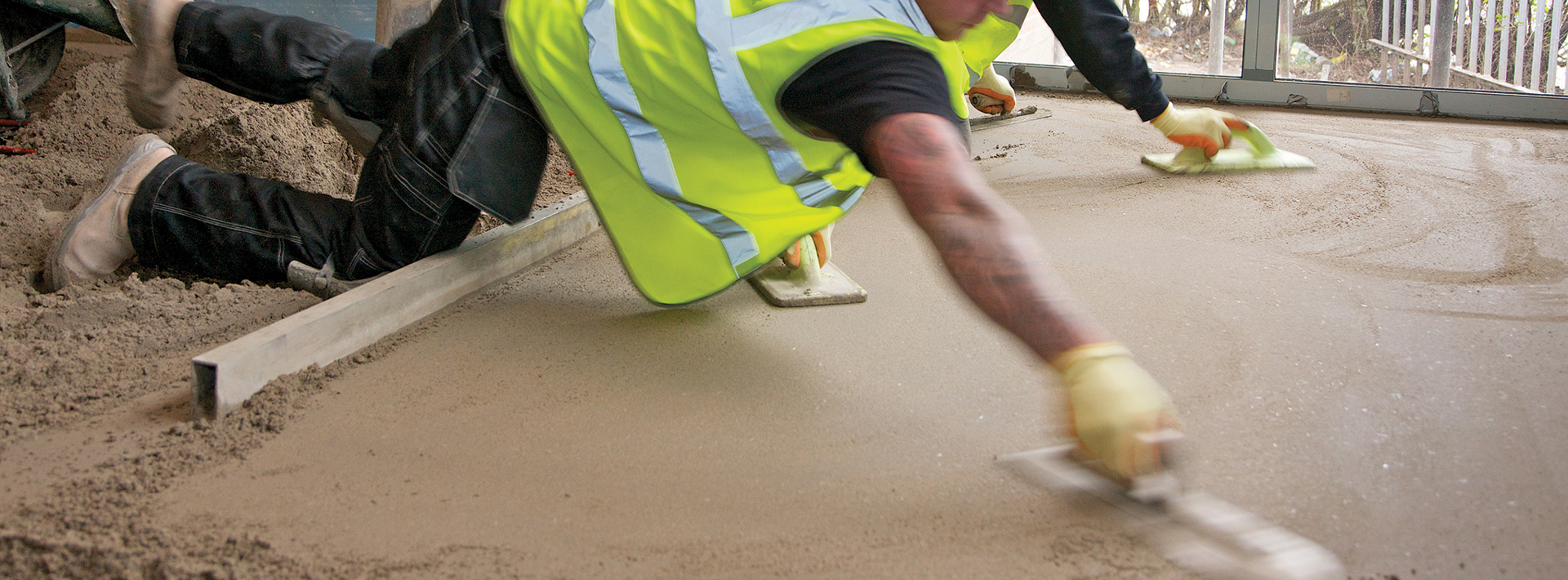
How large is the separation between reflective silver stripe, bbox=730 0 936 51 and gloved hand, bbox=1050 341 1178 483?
1.72 feet

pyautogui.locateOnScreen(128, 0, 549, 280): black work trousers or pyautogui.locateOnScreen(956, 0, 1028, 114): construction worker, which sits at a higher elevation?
pyautogui.locateOnScreen(956, 0, 1028, 114): construction worker

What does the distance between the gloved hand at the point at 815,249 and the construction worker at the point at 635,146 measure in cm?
22

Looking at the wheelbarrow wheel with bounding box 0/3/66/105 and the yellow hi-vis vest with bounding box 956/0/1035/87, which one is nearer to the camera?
the yellow hi-vis vest with bounding box 956/0/1035/87

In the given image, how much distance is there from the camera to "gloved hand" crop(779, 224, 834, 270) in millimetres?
1835

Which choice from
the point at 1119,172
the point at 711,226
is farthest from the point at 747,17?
the point at 1119,172

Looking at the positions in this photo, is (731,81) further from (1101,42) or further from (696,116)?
(1101,42)

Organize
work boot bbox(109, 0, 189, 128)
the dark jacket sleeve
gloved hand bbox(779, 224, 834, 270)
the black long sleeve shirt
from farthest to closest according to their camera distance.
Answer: the dark jacket sleeve
gloved hand bbox(779, 224, 834, 270)
work boot bbox(109, 0, 189, 128)
the black long sleeve shirt

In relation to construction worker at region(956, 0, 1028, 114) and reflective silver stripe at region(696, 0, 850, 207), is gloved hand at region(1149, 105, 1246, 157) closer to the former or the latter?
construction worker at region(956, 0, 1028, 114)

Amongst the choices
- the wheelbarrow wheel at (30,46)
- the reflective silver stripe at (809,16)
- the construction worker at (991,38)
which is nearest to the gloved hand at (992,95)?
the construction worker at (991,38)

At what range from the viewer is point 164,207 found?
1.75 metres

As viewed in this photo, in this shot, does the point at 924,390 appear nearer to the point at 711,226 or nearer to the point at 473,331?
the point at 711,226

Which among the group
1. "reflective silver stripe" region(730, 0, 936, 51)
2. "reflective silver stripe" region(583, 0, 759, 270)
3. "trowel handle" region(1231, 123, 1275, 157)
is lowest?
"trowel handle" region(1231, 123, 1275, 157)

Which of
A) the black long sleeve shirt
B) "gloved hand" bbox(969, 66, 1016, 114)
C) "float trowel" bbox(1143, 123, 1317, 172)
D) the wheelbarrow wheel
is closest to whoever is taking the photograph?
the black long sleeve shirt

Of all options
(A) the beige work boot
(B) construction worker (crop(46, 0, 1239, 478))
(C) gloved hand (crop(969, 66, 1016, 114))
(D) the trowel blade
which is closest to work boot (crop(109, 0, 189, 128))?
(B) construction worker (crop(46, 0, 1239, 478))
